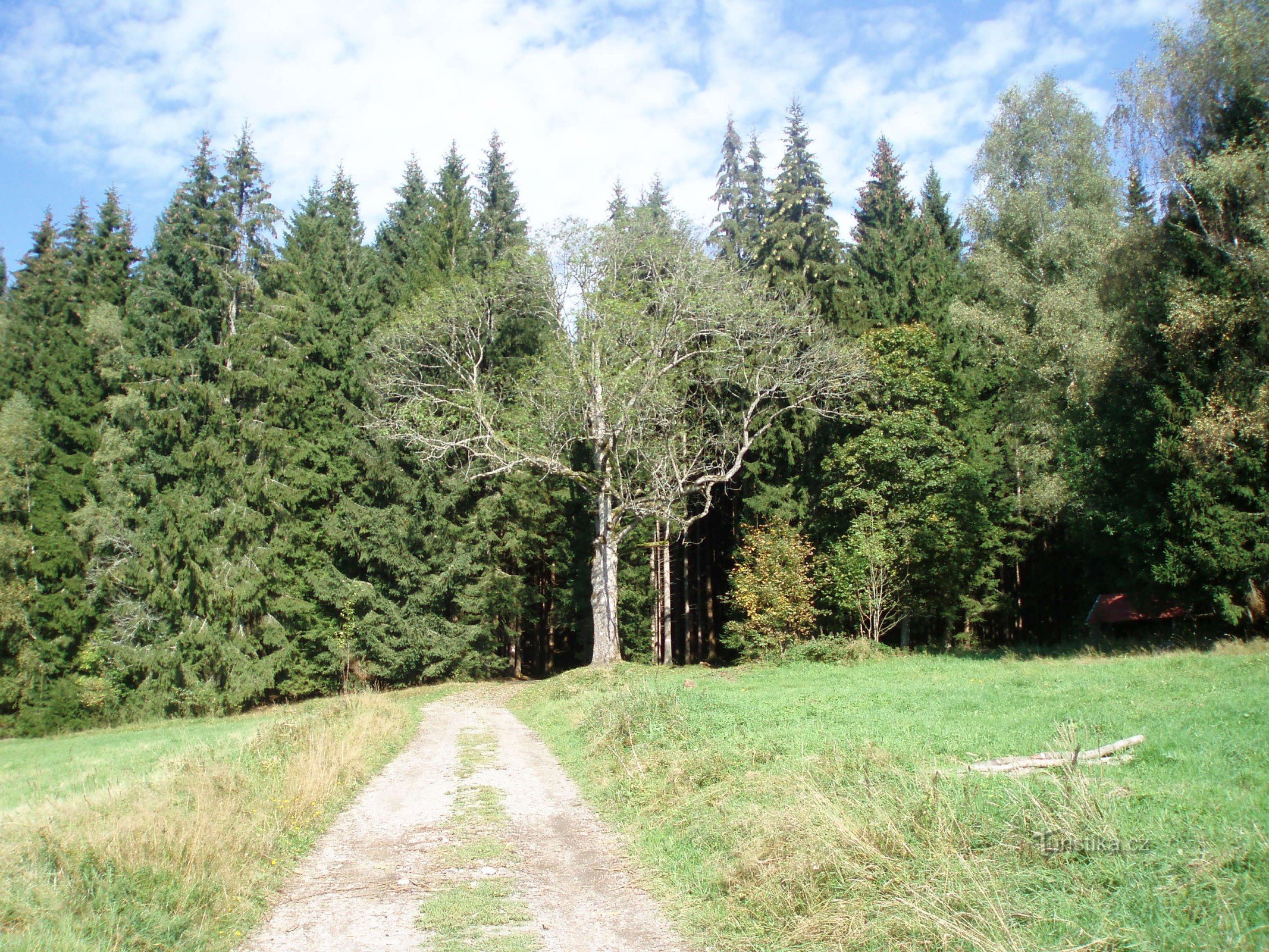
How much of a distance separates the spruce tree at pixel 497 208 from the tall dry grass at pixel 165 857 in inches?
1021

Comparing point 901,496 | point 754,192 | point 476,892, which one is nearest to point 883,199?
point 754,192

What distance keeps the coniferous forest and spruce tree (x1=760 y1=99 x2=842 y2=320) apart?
0.16m

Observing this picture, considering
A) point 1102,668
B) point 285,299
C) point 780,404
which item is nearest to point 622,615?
point 780,404

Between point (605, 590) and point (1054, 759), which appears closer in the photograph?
point (1054, 759)

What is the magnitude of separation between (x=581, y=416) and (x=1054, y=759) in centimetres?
1802

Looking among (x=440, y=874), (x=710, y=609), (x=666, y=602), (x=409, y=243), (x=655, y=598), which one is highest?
(x=409, y=243)

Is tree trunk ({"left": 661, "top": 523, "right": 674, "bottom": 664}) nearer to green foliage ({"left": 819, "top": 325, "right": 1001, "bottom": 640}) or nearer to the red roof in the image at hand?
green foliage ({"left": 819, "top": 325, "right": 1001, "bottom": 640})

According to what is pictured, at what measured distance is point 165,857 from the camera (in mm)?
5980

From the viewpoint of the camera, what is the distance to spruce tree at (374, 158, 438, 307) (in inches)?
1140

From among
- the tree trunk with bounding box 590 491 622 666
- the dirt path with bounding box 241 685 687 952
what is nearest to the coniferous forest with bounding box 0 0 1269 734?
the tree trunk with bounding box 590 491 622 666

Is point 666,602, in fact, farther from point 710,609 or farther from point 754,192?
point 754,192

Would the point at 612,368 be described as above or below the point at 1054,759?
above

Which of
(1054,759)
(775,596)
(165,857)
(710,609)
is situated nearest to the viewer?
(165,857)

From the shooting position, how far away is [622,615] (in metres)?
32.2
